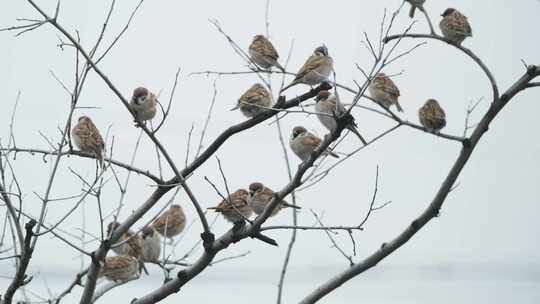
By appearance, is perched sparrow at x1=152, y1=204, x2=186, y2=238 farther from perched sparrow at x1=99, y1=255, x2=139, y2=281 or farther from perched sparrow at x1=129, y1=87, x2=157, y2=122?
perched sparrow at x1=129, y1=87, x2=157, y2=122

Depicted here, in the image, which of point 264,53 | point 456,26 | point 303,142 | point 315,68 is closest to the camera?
point 303,142

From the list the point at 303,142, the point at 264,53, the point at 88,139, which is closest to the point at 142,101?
the point at 88,139

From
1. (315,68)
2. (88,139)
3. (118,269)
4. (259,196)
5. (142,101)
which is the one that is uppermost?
(142,101)

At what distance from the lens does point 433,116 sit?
8398mm

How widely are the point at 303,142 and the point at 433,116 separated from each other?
1529 millimetres

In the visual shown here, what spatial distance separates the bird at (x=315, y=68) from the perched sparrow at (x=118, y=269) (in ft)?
7.86

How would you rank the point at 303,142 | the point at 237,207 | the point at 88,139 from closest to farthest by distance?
the point at 237,207 → the point at 303,142 → the point at 88,139

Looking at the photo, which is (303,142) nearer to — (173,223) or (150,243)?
(173,223)

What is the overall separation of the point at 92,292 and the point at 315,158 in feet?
5.59

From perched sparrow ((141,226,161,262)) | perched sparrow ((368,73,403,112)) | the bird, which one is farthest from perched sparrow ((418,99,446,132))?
perched sparrow ((141,226,161,262))

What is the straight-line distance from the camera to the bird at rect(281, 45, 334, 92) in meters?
7.87

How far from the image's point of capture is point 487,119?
498 centimetres

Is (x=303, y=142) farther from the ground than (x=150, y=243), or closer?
closer

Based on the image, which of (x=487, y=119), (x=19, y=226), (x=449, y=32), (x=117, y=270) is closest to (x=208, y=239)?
(x=19, y=226)
